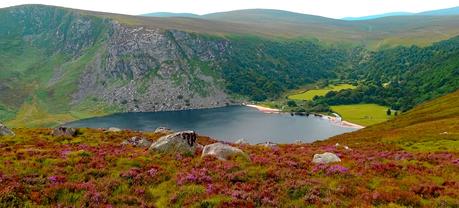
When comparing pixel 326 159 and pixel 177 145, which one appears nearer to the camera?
pixel 326 159

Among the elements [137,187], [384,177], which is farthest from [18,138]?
[384,177]

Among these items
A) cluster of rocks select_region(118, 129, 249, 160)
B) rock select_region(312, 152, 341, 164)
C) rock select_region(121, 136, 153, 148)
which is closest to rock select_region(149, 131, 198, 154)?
cluster of rocks select_region(118, 129, 249, 160)

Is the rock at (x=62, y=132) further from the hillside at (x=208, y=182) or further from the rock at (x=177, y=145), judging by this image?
the rock at (x=177, y=145)

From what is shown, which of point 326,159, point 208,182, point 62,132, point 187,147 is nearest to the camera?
point 208,182

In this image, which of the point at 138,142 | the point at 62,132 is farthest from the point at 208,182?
the point at 62,132

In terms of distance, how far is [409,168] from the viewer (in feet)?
106

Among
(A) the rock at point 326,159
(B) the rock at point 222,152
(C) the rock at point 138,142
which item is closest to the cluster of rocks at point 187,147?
(B) the rock at point 222,152

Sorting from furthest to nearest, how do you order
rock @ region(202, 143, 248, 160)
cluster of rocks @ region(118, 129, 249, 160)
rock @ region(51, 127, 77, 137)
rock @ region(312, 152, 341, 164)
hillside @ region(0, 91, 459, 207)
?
rock @ region(51, 127, 77, 137) < rock @ region(312, 152, 341, 164) < cluster of rocks @ region(118, 129, 249, 160) < rock @ region(202, 143, 248, 160) < hillside @ region(0, 91, 459, 207)

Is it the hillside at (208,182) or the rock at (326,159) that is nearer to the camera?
the hillside at (208,182)

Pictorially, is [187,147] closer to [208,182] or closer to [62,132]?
[208,182]

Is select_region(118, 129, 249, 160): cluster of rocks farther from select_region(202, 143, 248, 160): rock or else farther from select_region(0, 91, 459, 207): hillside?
select_region(0, 91, 459, 207): hillside

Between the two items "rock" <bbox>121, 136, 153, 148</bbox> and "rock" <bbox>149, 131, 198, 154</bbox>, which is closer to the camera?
"rock" <bbox>149, 131, 198, 154</bbox>

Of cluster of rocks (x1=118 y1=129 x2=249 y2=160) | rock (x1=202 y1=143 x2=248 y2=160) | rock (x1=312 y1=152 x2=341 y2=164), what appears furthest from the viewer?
rock (x1=312 y1=152 x2=341 y2=164)

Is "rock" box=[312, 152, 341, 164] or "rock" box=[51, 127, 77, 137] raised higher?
"rock" box=[312, 152, 341, 164]
